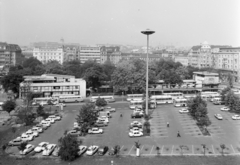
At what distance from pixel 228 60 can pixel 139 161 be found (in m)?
30.3

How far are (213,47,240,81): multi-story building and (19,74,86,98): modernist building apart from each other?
20.4m

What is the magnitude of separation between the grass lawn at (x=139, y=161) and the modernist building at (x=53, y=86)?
10362 millimetres

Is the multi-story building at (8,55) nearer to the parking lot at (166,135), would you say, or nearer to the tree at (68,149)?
the parking lot at (166,135)

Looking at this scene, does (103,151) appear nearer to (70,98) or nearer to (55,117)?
(55,117)

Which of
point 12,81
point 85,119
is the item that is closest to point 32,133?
point 85,119

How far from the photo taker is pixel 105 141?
10.5 meters

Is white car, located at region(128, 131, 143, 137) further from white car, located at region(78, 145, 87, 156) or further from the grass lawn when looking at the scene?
white car, located at region(78, 145, 87, 156)

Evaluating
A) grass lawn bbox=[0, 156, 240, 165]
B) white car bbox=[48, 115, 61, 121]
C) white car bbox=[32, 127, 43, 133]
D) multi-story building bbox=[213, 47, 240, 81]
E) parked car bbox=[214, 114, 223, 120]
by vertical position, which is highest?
multi-story building bbox=[213, 47, 240, 81]

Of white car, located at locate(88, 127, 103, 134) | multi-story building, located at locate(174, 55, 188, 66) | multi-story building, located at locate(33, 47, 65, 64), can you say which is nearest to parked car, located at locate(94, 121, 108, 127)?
white car, located at locate(88, 127, 103, 134)

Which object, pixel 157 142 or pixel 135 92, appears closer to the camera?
pixel 157 142

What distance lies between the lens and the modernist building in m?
18.8

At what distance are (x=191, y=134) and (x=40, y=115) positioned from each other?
820 centimetres

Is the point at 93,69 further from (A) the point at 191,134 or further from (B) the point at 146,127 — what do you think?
(A) the point at 191,134

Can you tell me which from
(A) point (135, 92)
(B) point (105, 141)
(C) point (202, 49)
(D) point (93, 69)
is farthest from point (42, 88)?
(C) point (202, 49)
